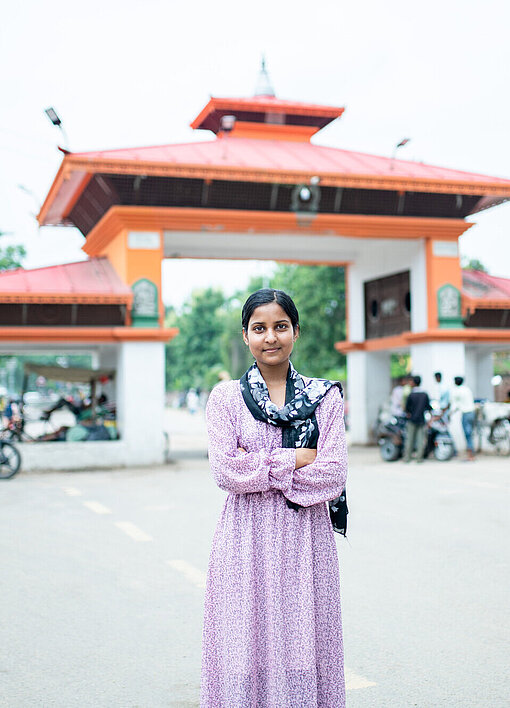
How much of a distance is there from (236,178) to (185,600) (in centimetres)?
1063

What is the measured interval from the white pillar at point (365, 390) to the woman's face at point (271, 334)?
661 inches

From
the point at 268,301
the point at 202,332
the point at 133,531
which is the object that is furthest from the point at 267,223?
the point at 202,332

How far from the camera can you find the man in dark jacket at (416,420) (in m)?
14.3

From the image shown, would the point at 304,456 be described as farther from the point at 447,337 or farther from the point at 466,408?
the point at 447,337

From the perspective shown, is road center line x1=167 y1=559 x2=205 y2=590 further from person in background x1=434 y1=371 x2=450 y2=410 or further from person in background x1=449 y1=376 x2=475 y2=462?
person in background x1=434 y1=371 x2=450 y2=410

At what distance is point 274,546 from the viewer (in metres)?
2.86

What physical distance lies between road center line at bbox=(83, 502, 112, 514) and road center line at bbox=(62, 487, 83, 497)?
97 centimetres

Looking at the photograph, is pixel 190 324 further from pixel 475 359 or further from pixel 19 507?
pixel 19 507

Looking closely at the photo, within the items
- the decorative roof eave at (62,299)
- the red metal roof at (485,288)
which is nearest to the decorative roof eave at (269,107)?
the red metal roof at (485,288)

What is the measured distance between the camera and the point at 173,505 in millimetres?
10062

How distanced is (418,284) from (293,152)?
3718 mm

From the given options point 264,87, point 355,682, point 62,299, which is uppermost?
point 264,87

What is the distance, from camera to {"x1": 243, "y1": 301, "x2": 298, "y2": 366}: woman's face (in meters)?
3.00

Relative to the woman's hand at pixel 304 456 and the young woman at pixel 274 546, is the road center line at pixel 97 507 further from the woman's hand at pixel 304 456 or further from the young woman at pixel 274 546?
the woman's hand at pixel 304 456
